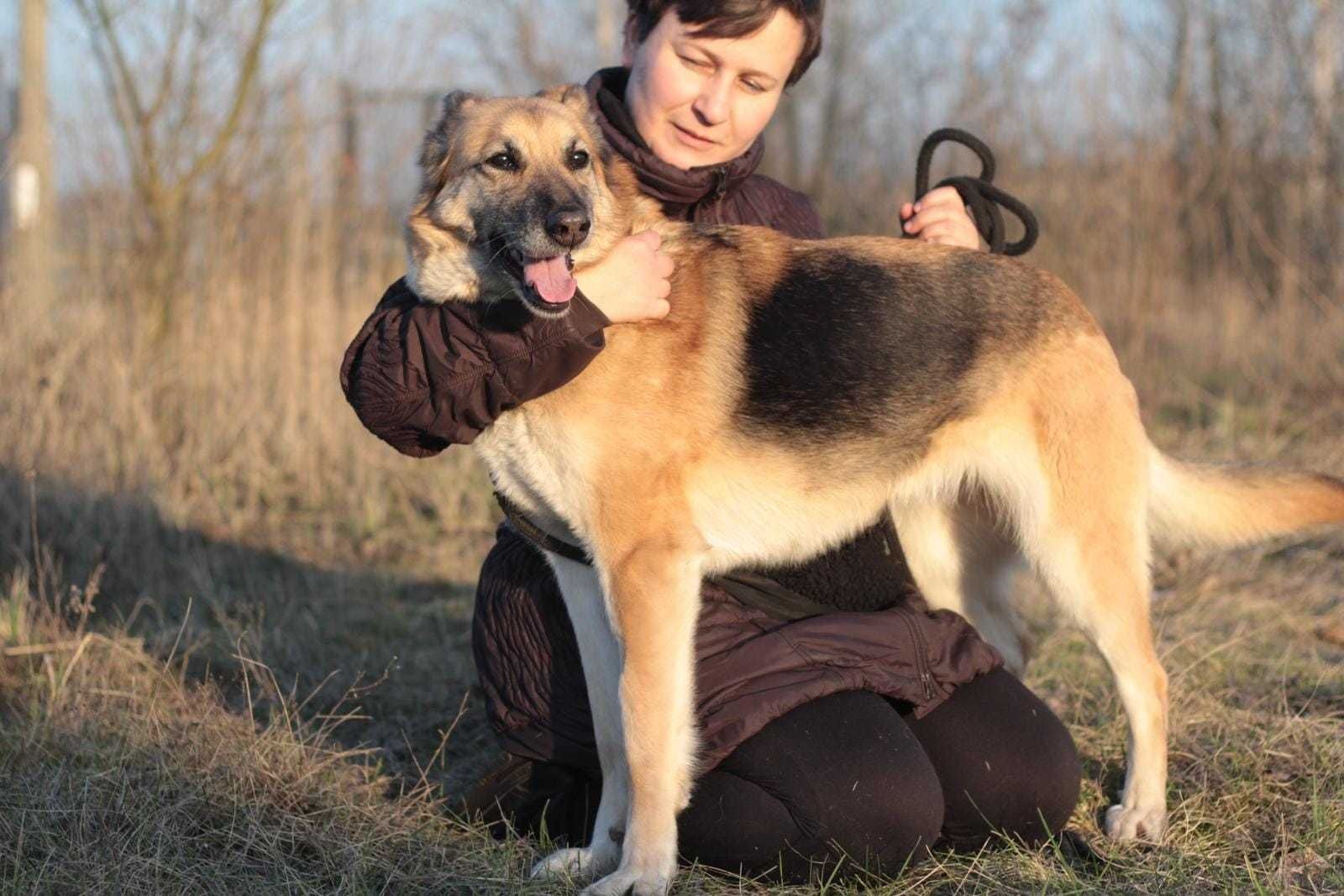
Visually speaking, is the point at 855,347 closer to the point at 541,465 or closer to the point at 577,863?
the point at 541,465

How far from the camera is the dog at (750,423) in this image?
2.28 m

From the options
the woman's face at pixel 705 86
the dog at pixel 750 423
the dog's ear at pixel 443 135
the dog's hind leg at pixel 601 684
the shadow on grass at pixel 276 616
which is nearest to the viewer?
the dog at pixel 750 423

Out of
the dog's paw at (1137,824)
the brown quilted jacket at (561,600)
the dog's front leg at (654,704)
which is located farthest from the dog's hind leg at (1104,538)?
the dog's front leg at (654,704)

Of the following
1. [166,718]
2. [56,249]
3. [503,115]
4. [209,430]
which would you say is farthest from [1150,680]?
[56,249]

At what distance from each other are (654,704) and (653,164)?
1166mm

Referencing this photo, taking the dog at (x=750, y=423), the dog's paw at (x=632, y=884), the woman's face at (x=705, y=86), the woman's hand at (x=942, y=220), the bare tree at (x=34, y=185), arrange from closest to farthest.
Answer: the dog's paw at (x=632, y=884)
the dog at (x=750, y=423)
the woman's face at (x=705, y=86)
the woman's hand at (x=942, y=220)
the bare tree at (x=34, y=185)

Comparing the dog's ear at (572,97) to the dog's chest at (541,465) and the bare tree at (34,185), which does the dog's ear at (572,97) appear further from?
the bare tree at (34,185)

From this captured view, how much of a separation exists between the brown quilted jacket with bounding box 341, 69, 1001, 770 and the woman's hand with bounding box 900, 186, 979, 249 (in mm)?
372

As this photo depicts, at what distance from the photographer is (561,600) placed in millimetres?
2578

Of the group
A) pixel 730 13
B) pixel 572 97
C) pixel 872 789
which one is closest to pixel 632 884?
pixel 872 789

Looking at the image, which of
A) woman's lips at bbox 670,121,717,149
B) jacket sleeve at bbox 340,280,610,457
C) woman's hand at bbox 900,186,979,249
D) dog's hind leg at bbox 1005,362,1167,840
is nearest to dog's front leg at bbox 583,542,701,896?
jacket sleeve at bbox 340,280,610,457

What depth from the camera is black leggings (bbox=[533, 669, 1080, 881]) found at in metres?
2.31

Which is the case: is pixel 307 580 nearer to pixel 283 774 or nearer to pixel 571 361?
pixel 283 774

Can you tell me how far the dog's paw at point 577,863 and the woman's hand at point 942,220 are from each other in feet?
5.01
